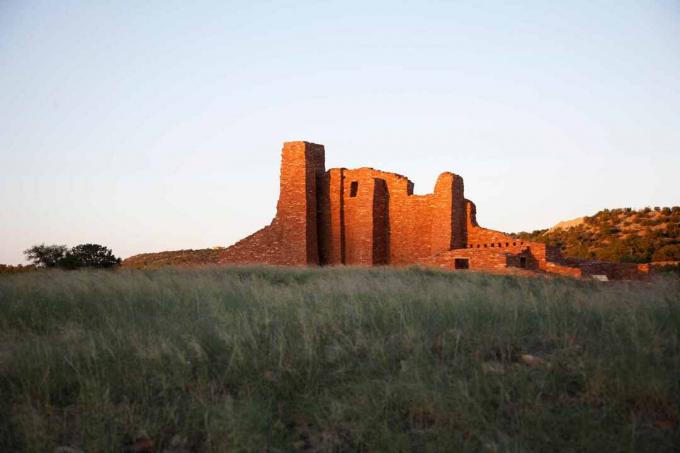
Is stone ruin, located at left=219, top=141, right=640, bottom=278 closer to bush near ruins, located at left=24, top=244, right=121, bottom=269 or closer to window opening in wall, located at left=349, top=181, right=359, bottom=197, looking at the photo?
window opening in wall, located at left=349, top=181, right=359, bottom=197

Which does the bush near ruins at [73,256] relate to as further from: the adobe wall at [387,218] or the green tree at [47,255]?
the adobe wall at [387,218]

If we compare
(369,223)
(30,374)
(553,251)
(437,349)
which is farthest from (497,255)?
(30,374)

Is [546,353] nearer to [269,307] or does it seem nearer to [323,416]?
[323,416]

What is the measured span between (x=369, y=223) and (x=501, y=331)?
18.4 metres

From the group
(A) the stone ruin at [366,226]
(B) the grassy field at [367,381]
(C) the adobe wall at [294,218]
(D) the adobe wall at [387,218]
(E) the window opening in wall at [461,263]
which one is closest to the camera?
(B) the grassy field at [367,381]

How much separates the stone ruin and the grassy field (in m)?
15.4

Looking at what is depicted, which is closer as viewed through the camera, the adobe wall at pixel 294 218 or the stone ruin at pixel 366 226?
the stone ruin at pixel 366 226

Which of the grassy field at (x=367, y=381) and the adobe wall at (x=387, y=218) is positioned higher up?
the adobe wall at (x=387, y=218)

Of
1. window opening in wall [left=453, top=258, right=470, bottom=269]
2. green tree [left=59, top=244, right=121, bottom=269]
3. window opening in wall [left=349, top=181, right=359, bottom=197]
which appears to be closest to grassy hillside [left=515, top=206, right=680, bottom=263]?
window opening in wall [left=349, top=181, right=359, bottom=197]

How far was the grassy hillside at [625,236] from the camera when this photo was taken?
3694cm

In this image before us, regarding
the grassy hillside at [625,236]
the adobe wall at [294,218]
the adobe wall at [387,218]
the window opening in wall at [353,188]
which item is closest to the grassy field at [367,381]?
the adobe wall at [387,218]

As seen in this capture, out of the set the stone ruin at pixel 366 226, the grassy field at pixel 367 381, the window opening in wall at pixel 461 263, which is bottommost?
the grassy field at pixel 367 381

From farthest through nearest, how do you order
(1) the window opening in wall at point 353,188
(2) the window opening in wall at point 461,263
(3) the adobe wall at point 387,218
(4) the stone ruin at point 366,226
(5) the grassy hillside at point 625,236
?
(5) the grassy hillside at point 625,236 < (1) the window opening in wall at point 353,188 < (3) the adobe wall at point 387,218 < (4) the stone ruin at point 366,226 < (2) the window opening in wall at point 461,263

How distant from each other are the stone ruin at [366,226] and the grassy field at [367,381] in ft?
50.5
